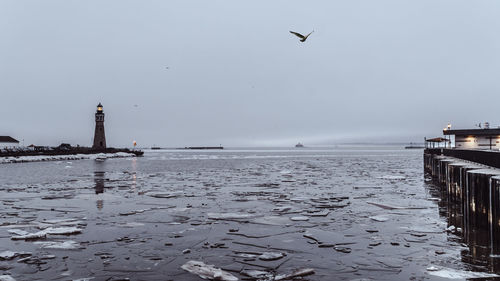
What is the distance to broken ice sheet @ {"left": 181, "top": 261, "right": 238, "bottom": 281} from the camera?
15.0 feet

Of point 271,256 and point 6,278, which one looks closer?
point 6,278

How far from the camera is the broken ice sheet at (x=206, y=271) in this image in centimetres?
456

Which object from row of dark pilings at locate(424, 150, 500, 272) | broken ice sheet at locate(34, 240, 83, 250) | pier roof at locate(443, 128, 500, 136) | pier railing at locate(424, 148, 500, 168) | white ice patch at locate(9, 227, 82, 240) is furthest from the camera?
pier roof at locate(443, 128, 500, 136)

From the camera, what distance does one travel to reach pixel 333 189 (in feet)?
47.8

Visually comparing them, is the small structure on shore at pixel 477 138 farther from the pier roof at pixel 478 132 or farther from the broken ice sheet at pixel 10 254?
the broken ice sheet at pixel 10 254

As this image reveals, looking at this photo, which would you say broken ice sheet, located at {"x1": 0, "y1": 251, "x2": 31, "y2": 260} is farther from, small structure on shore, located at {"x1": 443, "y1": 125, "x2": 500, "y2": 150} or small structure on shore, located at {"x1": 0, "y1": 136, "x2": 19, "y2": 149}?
small structure on shore, located at {"x1": 0, "y1": 136, "x2": 19, "y2": 149}

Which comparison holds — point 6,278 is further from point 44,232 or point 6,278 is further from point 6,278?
point 44,232

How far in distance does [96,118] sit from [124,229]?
82.7 m

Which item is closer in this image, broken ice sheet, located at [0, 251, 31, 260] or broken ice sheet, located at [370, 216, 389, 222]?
broken ice sheet, located at [0, 251, 31, 260]

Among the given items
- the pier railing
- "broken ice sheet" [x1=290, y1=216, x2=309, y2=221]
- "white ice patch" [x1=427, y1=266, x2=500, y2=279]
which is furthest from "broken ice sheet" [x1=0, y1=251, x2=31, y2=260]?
the pier railing

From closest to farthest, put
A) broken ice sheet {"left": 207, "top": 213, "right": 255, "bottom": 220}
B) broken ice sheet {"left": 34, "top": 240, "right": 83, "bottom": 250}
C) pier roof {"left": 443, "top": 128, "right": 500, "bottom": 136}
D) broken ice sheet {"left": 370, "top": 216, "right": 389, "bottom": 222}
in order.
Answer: broken ice sheet {"left": 34, "top": 240, "right": 83, "bottom": 250}, broken ice sheet {"left": 370, "top": 216, "right": 389, "bottom": 222}, broken ice sheet {"left": 207, "top": 213, "right": 255, "bottom": 220}, pier roof {"left": 443, "top": 128, "right": 500, "bottom": 136}

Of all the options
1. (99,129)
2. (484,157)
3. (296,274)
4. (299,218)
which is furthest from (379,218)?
(99,129)

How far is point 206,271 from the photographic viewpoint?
4.78m

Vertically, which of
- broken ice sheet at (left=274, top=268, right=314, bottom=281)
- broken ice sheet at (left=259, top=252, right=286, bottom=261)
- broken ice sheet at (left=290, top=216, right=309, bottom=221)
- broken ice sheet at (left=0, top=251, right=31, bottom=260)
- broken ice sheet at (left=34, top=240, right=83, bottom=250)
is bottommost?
broken ice sheet at (left=290, top=216, right=309, bottom=221)
